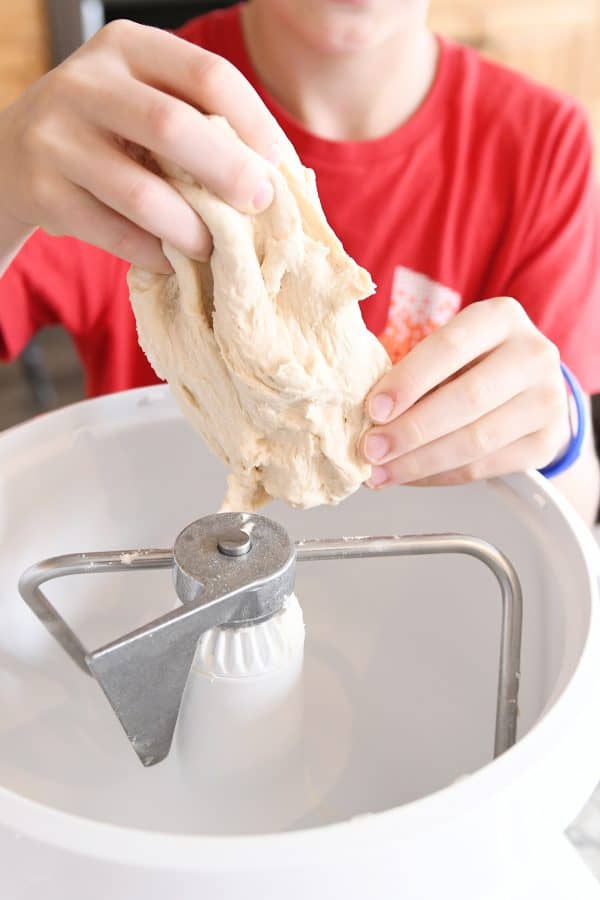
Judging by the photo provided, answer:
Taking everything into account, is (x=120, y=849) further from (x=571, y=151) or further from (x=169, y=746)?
(x=571, y=151)

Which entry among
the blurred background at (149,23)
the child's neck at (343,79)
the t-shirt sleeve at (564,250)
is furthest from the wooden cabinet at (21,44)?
the t-shirt sleeve at (564,250)

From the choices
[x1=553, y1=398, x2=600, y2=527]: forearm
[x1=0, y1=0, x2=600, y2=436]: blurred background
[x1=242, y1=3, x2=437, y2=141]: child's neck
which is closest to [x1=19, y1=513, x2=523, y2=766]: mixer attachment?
[x1=553, y1=398, x2=600, y2=527]: forearm

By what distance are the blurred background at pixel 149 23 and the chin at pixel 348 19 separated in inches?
33.1

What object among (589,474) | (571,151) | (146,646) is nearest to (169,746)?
(146,646)

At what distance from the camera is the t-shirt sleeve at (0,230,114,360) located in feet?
2.33

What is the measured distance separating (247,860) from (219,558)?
139 millimetres

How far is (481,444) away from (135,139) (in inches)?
8.9

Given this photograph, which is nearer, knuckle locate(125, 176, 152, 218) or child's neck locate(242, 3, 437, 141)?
knuckle locate(125, 176, 152, 218)

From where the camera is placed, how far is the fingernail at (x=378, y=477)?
431mm

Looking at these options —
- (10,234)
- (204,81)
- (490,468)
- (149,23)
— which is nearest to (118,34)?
(204,81)

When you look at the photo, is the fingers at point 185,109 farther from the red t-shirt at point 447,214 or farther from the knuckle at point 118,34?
the red t-shirt at point 447,214

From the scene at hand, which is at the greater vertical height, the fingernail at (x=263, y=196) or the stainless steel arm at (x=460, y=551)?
the fingernail at (x=263, y=196)

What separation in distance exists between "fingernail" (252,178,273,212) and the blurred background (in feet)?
4.02

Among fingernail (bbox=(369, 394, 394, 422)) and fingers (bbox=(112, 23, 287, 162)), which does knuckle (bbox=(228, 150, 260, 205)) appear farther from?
fingernail (bbox=(369, 394, 394, 422))
